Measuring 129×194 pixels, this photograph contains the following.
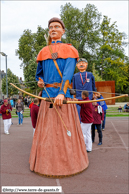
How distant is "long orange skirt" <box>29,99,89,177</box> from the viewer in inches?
128

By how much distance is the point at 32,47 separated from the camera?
3130cm

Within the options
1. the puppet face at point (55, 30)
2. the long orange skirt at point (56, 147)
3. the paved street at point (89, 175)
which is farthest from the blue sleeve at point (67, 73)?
the paved street at point (89, 175)

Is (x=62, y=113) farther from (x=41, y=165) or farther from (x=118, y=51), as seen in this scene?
(x=118, y=51)

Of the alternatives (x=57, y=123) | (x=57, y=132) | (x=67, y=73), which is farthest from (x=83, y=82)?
(x=57, y=132)

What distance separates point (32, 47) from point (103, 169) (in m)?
30.3

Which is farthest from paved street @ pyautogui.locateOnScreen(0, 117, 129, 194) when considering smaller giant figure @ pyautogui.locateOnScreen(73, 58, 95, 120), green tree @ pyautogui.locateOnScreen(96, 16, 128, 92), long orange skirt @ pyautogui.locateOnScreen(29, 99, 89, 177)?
green tree @ pyautogui.locateOnScreen(96, 16, 128, 92)

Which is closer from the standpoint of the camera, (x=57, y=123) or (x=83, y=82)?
(x=57, y=123)

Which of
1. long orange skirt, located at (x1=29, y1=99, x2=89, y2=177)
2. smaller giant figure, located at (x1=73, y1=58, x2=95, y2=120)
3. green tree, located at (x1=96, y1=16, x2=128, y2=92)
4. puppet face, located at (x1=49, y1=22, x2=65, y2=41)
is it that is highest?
green tree, located at (x1=96, y1=16, x2=128, y2=92)

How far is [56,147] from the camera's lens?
10.7 ft

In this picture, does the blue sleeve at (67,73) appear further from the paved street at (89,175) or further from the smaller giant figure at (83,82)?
the smaller giant figure at (83,82)

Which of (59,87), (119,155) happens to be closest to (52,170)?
(59,87)

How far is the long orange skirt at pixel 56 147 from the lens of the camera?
10.6ft

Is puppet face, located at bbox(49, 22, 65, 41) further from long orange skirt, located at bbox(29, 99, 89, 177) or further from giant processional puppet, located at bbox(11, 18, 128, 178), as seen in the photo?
long orange skirt, located at bbox(29, 99, 89, 177)

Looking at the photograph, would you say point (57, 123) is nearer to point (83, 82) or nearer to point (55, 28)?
point (55, 28)
